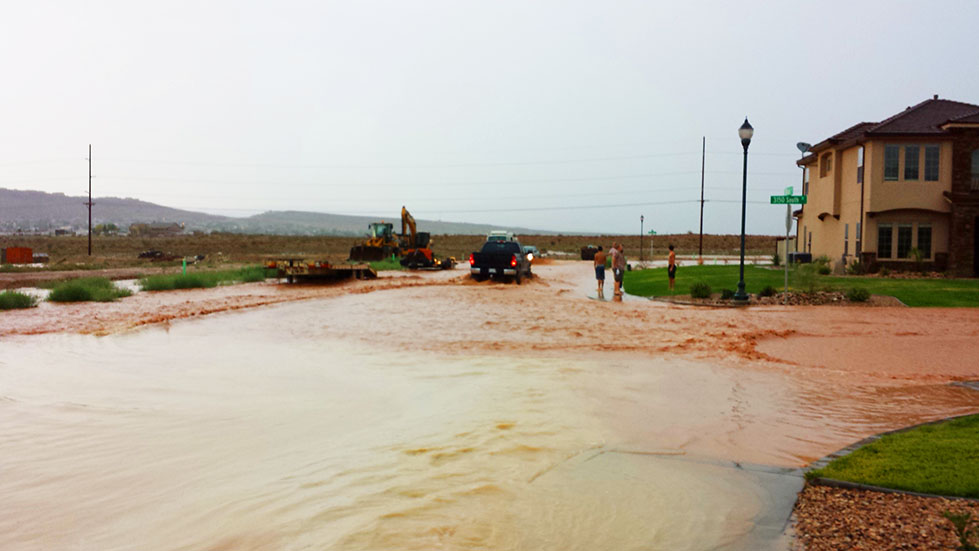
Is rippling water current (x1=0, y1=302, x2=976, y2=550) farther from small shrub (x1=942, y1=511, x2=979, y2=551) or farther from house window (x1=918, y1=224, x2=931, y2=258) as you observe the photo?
house window (x1=918, y1=224, x2=931, y2=258)

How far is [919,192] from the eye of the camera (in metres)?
31.9

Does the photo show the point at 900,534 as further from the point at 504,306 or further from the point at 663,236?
the point at 663,236

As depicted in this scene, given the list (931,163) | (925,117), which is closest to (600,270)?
(931,163)

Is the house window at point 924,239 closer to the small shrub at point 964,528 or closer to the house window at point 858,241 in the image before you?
the house window at point 858,241

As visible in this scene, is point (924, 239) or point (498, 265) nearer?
point (924, 239)

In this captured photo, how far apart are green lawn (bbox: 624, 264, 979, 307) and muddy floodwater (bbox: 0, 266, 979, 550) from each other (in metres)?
12.7

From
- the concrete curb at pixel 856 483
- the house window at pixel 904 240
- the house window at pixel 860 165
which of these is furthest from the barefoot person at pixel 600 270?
the concrete curb at pixel 856 483

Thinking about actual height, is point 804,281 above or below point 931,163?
below

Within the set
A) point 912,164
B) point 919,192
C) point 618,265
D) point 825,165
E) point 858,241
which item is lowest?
point 618,265

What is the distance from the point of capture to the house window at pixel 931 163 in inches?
1256

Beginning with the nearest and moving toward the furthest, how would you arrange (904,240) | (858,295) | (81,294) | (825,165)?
(858,295) → (81,294) → (904,240) → (825,165)

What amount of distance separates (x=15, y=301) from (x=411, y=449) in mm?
20687

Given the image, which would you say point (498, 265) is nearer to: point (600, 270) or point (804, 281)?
point (600, 270)

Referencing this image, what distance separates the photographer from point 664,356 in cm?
1434
